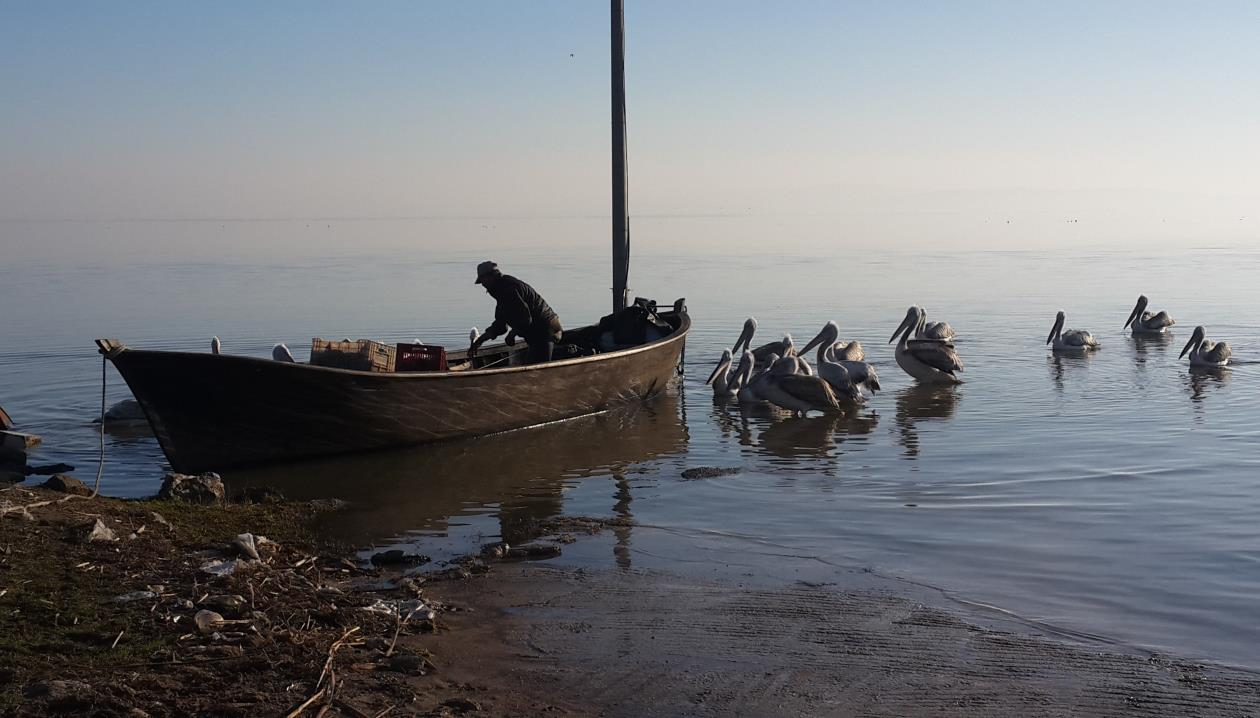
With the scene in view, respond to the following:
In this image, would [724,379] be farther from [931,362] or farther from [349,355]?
[349,355]

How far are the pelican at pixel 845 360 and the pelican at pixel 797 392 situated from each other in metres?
0.65

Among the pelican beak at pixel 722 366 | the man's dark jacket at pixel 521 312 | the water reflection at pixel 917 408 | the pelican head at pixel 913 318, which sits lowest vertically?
the water reflection at pixel 917 408

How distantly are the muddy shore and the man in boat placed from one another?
6462 millimetres

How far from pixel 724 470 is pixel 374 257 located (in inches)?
1543

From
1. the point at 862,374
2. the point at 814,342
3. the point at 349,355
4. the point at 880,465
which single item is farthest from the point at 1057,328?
the point at 349,355

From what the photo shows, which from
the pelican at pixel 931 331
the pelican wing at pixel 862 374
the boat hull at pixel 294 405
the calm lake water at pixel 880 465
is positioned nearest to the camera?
the calm lake water at pixel 880 465

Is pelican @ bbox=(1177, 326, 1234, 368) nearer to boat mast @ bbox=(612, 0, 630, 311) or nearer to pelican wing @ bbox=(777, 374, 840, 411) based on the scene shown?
pelican wing @ bbox=(777, 374, 840, 411)

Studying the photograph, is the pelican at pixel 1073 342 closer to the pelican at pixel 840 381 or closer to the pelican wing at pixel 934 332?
the pelican wing at pixel 934 332

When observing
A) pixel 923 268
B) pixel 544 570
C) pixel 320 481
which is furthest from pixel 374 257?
pixel 544 570

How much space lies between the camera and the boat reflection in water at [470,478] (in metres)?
9.39

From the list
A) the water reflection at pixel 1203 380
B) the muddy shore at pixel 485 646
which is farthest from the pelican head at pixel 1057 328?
the muddy shore at pixel 485 646

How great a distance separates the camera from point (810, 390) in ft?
49.7

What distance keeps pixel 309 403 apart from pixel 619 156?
8.43m

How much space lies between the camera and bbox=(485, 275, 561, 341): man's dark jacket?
13.9 m
